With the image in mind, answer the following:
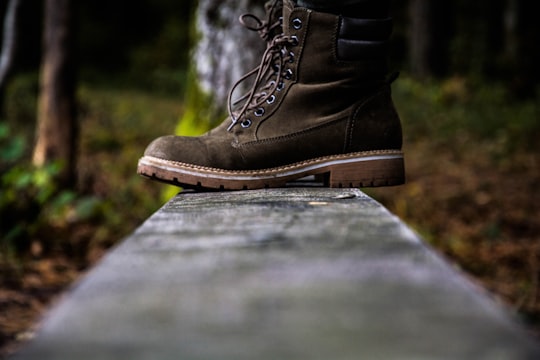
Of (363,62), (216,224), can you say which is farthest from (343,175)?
(216,224)

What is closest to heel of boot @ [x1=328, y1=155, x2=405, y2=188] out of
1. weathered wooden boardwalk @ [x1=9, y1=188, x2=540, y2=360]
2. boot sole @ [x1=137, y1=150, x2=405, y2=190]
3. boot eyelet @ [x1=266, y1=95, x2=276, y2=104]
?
boot sole @ [x1=137, y1=150, x2=405, y2=190]

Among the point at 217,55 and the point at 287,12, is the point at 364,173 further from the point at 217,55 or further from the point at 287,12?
the point at 217,55

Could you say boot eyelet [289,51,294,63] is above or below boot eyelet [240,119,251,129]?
above

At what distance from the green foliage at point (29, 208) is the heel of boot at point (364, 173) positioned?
2737 mm

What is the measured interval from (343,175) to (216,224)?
2.63 ft

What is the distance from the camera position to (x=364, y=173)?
5.99 feet

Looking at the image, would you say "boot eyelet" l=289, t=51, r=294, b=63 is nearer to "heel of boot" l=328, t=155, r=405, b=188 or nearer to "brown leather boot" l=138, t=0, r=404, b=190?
"brown leather boot" l=138, t=0, r=404, b=190

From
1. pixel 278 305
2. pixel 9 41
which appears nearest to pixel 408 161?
pixel 9 41

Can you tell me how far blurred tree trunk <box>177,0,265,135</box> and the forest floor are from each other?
3.94 feet

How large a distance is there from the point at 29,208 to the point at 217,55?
1728 millimetres

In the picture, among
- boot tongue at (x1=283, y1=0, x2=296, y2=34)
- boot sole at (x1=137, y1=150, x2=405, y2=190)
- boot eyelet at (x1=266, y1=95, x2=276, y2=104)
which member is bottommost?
boot sole at (x1=137, y1=150, x2=405, y2=190)

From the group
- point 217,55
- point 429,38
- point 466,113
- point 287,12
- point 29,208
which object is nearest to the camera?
point 287,12

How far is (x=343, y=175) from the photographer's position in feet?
5.96

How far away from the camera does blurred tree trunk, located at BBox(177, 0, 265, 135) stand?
3.47 meters
